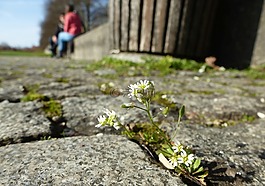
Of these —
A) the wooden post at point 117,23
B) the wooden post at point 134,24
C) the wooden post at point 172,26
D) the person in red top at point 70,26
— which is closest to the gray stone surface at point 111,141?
the wooden post at point 172,26

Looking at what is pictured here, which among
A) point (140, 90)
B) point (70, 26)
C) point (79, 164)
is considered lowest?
point (79, 164)

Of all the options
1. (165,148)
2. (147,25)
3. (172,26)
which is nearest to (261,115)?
(165,148)

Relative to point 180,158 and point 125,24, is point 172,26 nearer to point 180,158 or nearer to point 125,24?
point 125,24

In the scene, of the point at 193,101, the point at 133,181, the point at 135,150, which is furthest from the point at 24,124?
the point at 193,101

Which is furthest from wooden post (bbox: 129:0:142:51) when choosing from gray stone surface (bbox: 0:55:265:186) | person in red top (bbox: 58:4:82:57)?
person in red top (bbox: 58:4:82:57)

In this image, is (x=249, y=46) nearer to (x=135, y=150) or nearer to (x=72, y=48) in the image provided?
(x=135, y=150)

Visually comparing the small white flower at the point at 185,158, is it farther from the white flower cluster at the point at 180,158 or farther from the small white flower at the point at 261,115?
the small white flower at the point at 261,115
